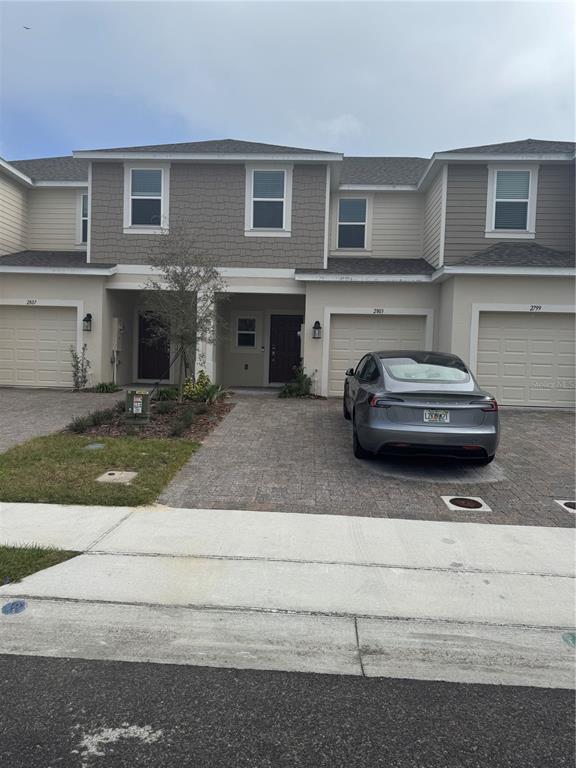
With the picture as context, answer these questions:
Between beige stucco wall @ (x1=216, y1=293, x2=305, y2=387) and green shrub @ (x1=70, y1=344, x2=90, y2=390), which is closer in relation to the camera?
green shrub @ (x1=70, y1=344, x2=90, y2=390)

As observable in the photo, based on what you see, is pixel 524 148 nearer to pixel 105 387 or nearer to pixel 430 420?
pixel 430 420

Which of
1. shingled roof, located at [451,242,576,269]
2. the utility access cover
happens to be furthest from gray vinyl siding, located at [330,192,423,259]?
the utility access cover

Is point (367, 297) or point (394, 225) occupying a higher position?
point (394, 225)

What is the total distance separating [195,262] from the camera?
1123 cm

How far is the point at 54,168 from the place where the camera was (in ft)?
56.9

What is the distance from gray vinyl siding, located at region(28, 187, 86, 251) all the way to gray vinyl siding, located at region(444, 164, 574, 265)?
10.6 metres

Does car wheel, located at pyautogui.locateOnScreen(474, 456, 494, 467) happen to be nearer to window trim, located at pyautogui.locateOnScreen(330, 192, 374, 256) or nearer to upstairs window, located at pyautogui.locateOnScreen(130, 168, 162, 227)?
window trim, located at pyautogui.locateOnScreen(330, 192, 374, 256)

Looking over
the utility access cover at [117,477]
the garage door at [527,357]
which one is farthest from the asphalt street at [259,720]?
the garage door at [527,357]

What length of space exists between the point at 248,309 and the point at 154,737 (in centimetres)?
1472

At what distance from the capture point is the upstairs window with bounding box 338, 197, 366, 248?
1568cm

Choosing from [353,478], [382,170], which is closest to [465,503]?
[353,478]

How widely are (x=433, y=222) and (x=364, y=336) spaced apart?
3629 millimetres

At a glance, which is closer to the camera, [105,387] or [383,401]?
[383,401]

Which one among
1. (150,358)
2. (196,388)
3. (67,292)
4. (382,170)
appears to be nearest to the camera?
(196,388)
